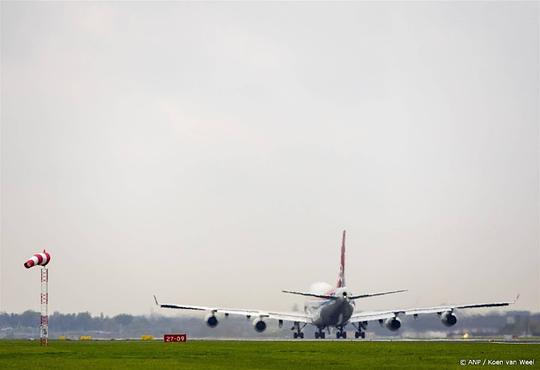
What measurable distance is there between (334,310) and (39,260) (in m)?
45.5

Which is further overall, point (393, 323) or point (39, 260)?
point (393, 323)

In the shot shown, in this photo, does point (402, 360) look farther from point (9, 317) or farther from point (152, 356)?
point (9, 317)

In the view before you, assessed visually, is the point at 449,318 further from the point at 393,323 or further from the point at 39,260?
the point at 39,260

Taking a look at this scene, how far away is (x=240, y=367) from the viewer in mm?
43750

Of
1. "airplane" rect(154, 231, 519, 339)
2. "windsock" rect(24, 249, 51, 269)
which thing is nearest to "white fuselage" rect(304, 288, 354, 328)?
"airplane" rect(154, 231, 519, 339)

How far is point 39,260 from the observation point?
85.4m

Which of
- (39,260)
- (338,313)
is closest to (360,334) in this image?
(338,313)

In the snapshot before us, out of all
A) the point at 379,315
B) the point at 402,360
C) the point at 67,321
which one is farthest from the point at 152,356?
the point at 67,321

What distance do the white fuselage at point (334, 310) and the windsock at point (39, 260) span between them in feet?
139

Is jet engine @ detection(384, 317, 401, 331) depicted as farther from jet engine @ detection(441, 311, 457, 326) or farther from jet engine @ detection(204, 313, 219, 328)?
jet engine @ detection(204, 313, 219, 328)

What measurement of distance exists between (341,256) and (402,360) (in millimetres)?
79191

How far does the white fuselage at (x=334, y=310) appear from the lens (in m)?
114

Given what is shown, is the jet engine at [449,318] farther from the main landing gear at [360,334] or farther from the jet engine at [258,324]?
the jet engine at [258,324]

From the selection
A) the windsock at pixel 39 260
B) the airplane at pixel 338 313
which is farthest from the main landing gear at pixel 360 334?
the windsock at pixel 39 260
